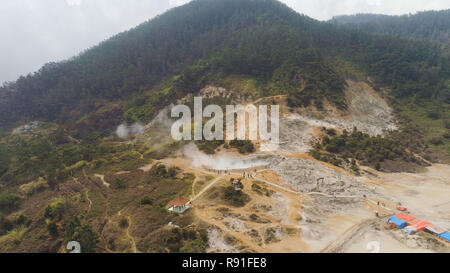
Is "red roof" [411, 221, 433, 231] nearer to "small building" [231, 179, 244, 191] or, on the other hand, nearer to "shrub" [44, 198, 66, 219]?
"small building" [231, 179, 244, 191]

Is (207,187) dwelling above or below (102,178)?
above

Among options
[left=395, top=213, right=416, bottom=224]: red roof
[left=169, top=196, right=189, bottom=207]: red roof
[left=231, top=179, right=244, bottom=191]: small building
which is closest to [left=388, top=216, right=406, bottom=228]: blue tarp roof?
[left=395, top=213, right=416, bottom=224]: red roof

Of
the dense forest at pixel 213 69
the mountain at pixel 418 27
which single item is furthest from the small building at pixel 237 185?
the mountain at pixel 418 27

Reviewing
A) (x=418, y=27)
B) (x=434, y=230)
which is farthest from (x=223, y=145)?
(x=418, y=27)

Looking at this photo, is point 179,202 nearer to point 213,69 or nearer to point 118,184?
point 118,184

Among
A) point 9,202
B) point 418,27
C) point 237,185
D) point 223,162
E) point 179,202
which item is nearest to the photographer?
point 179,202
